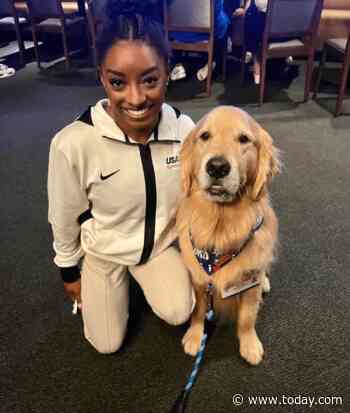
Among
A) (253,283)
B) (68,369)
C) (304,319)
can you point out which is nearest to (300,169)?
(304,319)

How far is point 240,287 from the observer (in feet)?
4.60

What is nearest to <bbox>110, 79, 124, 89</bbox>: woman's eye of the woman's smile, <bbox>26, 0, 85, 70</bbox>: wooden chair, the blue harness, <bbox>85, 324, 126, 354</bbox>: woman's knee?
the woman's smile

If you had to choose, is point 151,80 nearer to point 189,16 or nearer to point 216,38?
point 189,16

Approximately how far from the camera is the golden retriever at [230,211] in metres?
1.20

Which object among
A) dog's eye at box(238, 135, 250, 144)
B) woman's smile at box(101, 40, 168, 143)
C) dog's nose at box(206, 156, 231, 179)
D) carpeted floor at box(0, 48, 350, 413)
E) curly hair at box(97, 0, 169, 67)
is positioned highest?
curly hair at box(97, 0, 169, 67)

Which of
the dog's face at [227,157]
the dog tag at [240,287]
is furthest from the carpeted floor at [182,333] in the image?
the dog's face at [227,157]

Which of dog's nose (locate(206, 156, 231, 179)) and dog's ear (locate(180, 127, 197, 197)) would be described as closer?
dog's nose (locate(206, 156, 231, 179))

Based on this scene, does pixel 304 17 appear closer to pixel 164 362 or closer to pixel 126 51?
pixel 126 51

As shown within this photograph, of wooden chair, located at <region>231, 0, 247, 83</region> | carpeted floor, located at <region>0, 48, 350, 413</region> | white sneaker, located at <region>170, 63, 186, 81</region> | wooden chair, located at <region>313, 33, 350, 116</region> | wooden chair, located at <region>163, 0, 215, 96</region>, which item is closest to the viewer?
carpeted floor, located at <region>0, 48, 350, 413</region>

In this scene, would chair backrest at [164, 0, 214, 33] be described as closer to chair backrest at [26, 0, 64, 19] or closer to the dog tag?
chair backrest at [26, 0, 64, 19]

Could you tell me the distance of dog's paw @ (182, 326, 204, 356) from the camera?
154 centimetres

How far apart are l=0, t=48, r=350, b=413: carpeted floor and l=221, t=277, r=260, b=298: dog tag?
0.31 m

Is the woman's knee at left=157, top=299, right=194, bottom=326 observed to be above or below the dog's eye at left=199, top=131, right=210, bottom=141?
below

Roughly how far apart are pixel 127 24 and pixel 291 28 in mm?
2851
